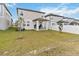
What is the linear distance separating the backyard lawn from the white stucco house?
61mm

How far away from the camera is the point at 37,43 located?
102 inches

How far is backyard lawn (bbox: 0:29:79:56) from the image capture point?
2.56 m

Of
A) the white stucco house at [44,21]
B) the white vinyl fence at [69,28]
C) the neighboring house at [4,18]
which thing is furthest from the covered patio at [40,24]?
the neighboring house at [4,18]

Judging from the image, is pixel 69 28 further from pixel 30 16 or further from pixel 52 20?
pixel 30 16

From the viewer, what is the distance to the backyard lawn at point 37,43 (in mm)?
2562

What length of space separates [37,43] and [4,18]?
481 mm

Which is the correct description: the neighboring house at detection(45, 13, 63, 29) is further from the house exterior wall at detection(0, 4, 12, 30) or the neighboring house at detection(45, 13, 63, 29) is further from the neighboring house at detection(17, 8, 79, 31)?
the house exterior wall at detection(0, 4, 12, 30)

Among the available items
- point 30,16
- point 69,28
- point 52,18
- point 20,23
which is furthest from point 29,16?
point 69,28

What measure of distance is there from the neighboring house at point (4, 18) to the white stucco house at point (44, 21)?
124 millimetres

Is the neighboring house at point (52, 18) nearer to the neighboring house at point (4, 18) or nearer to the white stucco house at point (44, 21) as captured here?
the white stucco house at point (44, 21)

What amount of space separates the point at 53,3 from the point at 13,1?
456 mm

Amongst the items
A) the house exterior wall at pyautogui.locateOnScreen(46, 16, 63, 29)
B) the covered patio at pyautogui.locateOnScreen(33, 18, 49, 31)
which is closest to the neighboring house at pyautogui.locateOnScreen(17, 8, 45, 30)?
the covered patio at pyautogui.locateOnScreen(33, 18, 49, 31)

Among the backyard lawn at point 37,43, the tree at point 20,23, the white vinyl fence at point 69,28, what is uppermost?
the tree at point 20,23

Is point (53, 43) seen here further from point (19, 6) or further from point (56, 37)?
point (19, 6)
